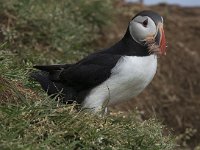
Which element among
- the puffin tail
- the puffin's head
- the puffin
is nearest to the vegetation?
the puffin tail

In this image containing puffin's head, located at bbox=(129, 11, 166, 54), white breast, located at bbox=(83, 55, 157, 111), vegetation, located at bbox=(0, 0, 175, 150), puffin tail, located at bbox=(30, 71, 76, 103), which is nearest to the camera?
vegetation, located at bbox=(0, 0, 175, 150)

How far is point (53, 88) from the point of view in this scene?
5.76 meters

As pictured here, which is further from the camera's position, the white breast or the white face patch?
the white face patch

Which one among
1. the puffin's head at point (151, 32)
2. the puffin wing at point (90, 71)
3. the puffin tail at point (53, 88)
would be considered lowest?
the puffin tail at point (53, 88)

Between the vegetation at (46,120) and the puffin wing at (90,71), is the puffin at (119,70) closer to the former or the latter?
the puffin wing at (90,71)

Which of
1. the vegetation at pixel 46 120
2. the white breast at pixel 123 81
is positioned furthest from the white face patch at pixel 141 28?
the vegetation at pixel 46 120

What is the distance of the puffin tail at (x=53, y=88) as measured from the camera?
5582 millimetres

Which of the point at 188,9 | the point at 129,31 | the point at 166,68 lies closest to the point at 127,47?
the point at 129,31

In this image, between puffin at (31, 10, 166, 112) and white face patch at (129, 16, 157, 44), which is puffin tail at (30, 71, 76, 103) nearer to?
puffin at (31, 10, 166, 112)

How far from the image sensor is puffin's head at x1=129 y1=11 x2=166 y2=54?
548 cm

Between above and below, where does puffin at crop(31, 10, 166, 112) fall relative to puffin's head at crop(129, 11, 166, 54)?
below

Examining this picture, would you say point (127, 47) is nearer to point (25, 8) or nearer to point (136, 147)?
point (136, 147)

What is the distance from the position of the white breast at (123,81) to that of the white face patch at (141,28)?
18cm

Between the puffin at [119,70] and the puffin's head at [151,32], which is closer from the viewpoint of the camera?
the puffin at [119,70]
